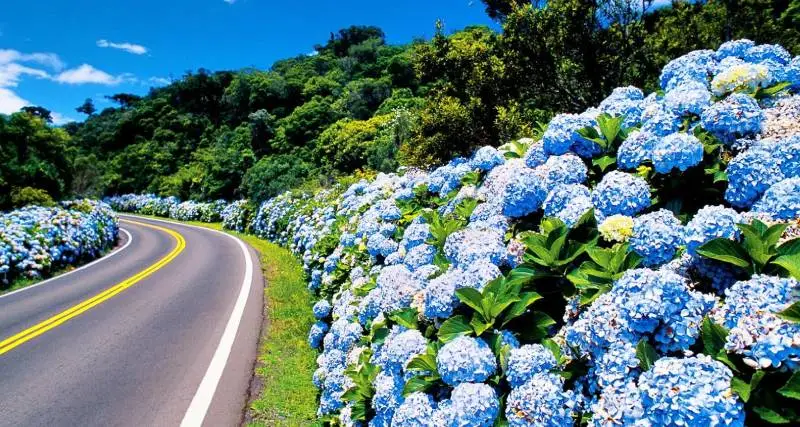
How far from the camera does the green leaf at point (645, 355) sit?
1937mm

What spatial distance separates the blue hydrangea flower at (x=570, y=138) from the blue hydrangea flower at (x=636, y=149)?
1.54ft

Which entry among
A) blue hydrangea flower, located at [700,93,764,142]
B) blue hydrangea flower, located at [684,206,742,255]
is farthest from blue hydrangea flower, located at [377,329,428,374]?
blue hydrangea flower, located at [700,93,764,142]

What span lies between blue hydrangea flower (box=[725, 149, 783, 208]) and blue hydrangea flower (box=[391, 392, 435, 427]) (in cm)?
204

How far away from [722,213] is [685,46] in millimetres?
14094

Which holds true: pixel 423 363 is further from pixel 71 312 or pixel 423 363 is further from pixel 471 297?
pixel 71 312

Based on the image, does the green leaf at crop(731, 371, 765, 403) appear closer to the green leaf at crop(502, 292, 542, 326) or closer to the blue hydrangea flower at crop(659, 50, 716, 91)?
the green leaf at crop(502, 292, 542, 326)

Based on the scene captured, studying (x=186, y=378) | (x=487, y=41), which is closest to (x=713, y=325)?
(x=186, y=378)

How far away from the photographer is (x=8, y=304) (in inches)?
421

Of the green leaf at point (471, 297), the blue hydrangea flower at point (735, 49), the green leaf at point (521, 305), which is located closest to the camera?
the green leaf at point (521, 305)

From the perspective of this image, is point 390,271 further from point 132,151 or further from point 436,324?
point 132,151

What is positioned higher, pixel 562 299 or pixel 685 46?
pixel 685 46

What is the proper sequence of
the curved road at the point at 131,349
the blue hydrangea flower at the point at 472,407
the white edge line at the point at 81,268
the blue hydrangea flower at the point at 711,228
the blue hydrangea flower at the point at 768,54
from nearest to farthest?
the blue hydrangea flower at the point at 711,228, the blue hydrangea flower at the point at 472,407, the blue hydrangea flower at the point at 768,54, the curved road at the point at 131,349, the white edge line at the point at 81,268

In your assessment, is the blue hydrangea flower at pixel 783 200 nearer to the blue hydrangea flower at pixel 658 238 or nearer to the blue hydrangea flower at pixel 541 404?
the blue hydrangea flower at pixel 658 238

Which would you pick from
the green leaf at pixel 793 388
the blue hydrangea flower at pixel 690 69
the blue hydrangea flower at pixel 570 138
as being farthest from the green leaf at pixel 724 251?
the blue hydrangea flower at pixel 690 69
